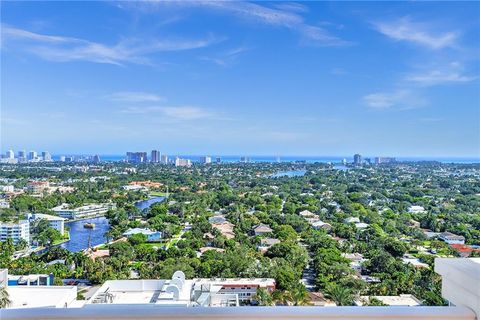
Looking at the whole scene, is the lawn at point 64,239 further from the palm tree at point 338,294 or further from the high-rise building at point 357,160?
the high-rise building at point 357,160

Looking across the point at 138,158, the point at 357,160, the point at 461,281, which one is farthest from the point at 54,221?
the point at 357,160

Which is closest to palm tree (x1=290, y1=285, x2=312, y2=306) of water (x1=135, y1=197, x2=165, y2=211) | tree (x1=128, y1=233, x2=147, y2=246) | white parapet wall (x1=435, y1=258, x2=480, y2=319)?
white parapet wall (x1=435, y1=258, x2=480, y2=319)

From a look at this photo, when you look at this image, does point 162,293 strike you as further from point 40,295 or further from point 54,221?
point 54,221

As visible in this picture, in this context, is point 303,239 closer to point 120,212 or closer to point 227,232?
point 227,232

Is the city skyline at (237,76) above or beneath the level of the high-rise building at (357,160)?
above

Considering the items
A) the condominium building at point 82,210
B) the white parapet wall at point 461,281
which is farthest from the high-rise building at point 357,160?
the white parapet wall at point 461,281

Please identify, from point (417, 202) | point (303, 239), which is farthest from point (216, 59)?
point (417, 202)

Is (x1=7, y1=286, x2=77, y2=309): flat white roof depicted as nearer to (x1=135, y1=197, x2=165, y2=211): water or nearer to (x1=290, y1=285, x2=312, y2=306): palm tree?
(x1=290, y1=285, x2=312, y2=306): palm tree
